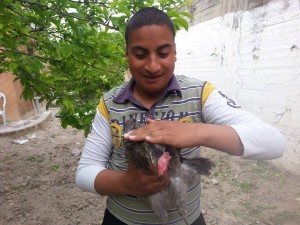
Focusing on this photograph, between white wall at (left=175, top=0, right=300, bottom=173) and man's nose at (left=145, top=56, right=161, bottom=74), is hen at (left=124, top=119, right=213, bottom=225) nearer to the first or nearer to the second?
man's nose at (left=145, top=56, right=161, bottom=74)

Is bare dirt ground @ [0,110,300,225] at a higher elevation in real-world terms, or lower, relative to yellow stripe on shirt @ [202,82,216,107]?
lower

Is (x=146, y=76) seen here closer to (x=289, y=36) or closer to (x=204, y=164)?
(x=204, y=164)

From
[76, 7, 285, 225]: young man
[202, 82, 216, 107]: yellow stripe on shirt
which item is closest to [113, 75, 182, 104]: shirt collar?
[76, 7, 285, 225]: young man

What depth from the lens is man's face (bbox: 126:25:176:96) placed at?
4.37 feet

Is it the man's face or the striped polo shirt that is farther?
the striped polo shirt

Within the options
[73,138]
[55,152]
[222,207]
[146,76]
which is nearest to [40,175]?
[55,152]

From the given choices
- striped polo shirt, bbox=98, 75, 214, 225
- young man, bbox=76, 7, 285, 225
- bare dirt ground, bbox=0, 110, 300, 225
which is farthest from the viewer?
bare dirt ground, bbox=0, 110, 300, 225

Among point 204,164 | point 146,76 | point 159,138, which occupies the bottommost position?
point 204,164

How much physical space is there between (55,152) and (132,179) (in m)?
5.71

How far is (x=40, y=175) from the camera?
521cm

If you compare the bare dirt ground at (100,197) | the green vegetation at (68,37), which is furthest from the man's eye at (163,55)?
the bare dirt ground at (100,197)

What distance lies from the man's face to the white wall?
3.79m

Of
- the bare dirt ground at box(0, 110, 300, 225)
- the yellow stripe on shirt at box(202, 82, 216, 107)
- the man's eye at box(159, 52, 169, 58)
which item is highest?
the man's eye at box(159, 52, 169, 58)

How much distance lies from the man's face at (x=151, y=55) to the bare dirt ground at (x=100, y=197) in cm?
281
